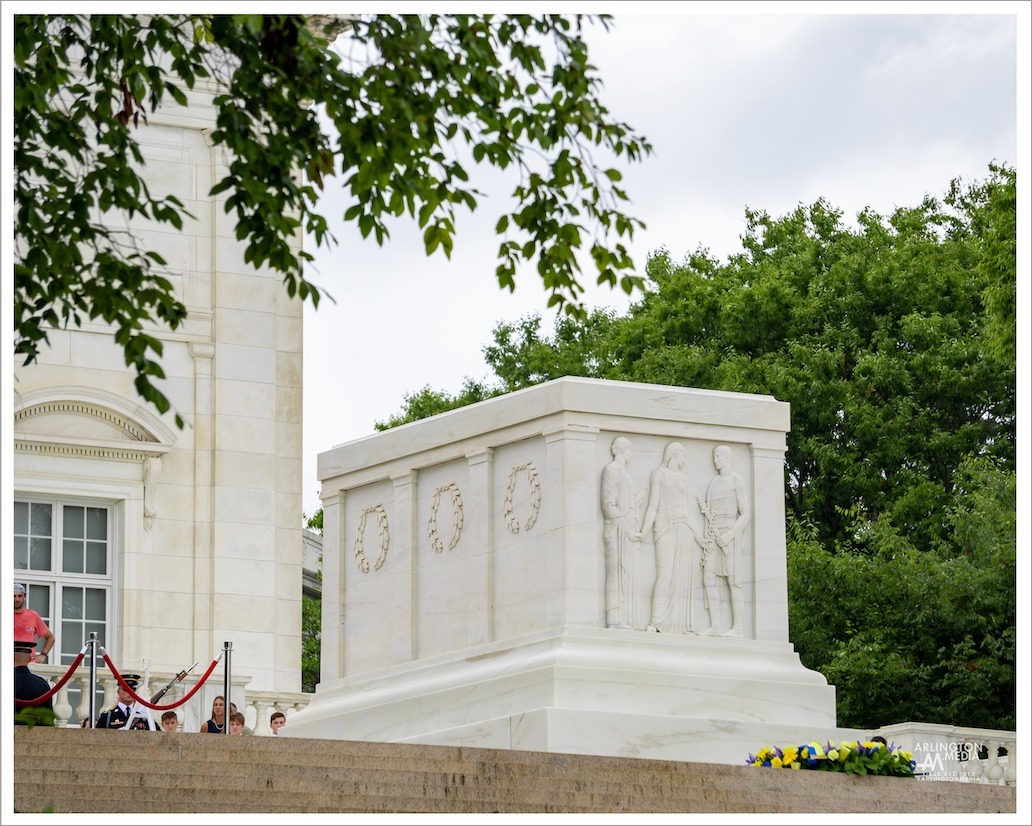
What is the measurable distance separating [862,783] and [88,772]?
5.59m

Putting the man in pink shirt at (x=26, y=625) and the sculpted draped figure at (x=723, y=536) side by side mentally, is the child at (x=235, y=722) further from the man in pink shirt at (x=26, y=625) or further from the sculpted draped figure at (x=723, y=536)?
the sculpted draped figure at (x=723, y=536)

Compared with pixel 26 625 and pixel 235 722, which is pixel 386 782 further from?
pixel 235 722

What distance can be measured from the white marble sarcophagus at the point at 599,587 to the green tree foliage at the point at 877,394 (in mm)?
5564

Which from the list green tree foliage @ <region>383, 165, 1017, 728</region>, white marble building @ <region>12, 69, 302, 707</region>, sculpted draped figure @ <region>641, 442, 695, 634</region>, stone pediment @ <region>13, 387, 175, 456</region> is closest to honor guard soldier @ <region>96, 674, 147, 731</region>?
sculpted draped figure @ <region>641, 442, 695, 634</region>

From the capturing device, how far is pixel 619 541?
19.3m

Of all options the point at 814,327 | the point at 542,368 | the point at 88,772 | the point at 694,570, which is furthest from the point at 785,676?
the point at 542,368

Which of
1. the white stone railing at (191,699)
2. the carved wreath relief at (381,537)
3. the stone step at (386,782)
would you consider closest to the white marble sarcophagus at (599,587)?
the carved wreath relief at (381,537)

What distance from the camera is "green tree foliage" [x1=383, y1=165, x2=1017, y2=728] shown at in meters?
29.3

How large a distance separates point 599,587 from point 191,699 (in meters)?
5.00

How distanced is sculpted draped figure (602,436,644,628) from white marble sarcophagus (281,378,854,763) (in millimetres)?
12

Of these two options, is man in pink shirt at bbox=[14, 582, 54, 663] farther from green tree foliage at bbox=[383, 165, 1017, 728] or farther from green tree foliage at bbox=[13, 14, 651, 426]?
green tree foliage at bbox=[383, 165, 1017, 728]

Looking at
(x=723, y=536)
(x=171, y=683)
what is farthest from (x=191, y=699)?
(x=723, y=536)

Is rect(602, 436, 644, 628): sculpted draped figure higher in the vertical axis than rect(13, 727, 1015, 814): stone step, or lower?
higher

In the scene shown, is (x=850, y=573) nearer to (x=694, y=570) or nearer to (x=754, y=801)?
(x=694, y=570)
